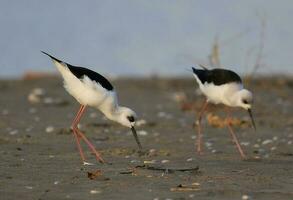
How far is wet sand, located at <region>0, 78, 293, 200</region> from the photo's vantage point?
724cm

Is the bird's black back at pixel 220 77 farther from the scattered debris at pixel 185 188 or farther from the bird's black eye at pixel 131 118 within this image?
the scattered debris at pixel 185 188

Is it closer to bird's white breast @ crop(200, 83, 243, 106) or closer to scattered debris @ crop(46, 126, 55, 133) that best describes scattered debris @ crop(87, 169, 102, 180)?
bird's white breast @ crop(200, 83, 243, 106)

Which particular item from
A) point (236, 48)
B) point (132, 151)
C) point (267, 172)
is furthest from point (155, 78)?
point (267, 172)

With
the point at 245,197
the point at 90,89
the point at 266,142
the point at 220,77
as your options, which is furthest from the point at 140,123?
the point at 245,197

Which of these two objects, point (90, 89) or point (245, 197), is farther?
point (90, 89)

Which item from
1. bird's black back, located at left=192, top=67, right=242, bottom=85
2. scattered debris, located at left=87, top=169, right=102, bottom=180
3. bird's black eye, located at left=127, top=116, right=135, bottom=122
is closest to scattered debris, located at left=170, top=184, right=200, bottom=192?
scattered debris, located at left=87, top=169, right=102, bottom=180

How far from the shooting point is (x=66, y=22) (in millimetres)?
23000

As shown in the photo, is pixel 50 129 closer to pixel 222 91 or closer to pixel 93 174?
pixel 222 91

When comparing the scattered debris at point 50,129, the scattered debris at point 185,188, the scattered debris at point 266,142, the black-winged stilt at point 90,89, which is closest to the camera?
the scattered debris at point 185,188

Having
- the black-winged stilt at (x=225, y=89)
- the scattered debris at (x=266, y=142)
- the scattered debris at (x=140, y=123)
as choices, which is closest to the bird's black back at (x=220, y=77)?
the black-winged stilt at (x=225, y=89)

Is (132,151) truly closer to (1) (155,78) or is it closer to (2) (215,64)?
(2) (215,64)

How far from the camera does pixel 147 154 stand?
31.6 feet

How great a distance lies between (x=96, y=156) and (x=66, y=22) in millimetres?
13968

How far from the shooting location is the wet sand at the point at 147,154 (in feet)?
23.8
